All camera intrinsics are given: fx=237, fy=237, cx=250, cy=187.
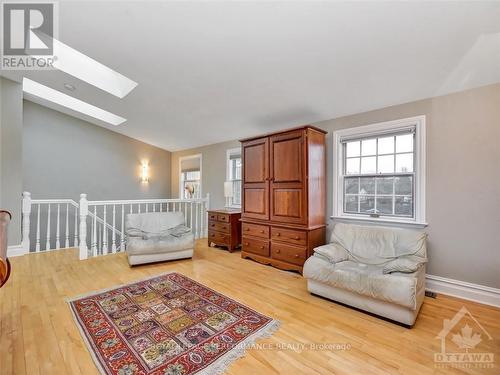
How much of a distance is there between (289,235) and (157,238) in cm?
212

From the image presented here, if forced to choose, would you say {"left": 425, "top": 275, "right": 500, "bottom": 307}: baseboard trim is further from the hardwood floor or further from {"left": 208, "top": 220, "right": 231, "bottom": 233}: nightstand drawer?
{"left": 208, "top": 220, "right": 231, "bottom": 233}: nightstand drawer

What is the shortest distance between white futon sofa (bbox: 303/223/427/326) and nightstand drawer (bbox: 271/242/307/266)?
1.59 feet

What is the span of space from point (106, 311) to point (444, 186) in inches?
154

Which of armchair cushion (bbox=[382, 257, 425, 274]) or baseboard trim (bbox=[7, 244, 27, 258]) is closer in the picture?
armchair cushion (bbox=[382, 257, 425, 274])

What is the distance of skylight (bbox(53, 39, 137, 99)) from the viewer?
3476 mm

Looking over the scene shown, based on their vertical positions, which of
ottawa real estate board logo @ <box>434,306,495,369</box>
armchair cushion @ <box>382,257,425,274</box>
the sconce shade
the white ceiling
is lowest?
ottawa real estate board logo @ <box>434,306,495,369</box>

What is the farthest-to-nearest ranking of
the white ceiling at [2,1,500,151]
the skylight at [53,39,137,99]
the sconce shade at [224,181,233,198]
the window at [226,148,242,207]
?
the window at [226,148,242,207]
the sconce shade at [224,181,233,198]
the skylight at [53,39,137,99]
the white ceiling at [2,1,500,151]

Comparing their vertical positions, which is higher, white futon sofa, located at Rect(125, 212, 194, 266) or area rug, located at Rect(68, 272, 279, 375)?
white futon sofa, located at Rect(125, 212, 194, 266)

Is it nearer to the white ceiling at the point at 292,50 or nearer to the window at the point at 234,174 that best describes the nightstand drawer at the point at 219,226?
the window at the point at 234,174

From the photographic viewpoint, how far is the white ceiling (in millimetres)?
1999

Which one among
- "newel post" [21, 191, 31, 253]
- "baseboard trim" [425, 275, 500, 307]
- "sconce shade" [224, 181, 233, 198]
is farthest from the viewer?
"sconce shade" [224, 181, 233, 198]

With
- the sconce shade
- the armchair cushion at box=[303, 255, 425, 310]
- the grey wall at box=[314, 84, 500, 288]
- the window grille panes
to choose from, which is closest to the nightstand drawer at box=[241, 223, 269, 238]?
the sconce shade

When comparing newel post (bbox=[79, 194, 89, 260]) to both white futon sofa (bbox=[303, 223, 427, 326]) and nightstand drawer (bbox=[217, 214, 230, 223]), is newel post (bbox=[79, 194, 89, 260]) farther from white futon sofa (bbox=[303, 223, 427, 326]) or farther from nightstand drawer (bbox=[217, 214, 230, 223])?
white futon sofa (bbox=[303, 223, 427, 326])

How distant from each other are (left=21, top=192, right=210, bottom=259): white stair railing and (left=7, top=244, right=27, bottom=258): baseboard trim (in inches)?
2.3
